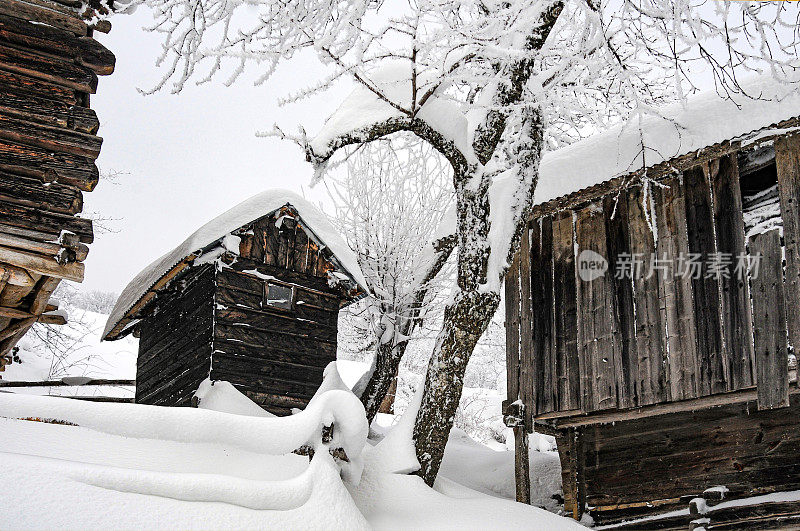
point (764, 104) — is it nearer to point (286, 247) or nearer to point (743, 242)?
point (743, 242)

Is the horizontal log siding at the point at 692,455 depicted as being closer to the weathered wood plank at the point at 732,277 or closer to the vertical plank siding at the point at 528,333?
the weathered wood plank at the point at 732,277

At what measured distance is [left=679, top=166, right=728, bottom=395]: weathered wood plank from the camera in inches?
310

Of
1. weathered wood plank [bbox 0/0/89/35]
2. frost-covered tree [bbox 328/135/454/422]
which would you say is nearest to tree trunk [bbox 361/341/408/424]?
frost-covered tree [bbox 328/135/454/422]

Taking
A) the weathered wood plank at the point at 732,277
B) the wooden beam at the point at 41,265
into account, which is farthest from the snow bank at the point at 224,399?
the weathered wood plank at the point at 732,277

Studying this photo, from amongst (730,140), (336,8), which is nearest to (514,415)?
(730,140)

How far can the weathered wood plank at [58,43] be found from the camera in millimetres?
7391

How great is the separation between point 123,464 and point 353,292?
669 centimetres

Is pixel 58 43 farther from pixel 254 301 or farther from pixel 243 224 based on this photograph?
pixel 254 301

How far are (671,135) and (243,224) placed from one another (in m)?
5.80

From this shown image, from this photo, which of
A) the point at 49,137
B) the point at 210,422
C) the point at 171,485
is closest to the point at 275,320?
the point at 49,137

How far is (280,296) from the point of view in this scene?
1029 centimetres

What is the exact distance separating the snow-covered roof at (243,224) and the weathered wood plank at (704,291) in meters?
4.85

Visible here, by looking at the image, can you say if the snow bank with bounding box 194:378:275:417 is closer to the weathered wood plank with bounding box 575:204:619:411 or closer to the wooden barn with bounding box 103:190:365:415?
the wooden barn with bounding box 103:190:365:415

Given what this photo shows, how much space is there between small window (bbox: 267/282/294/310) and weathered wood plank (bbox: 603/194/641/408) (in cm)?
462
